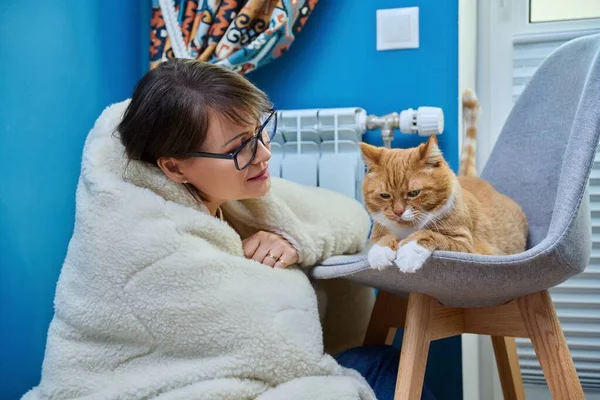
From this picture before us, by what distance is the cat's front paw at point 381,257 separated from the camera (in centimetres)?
104

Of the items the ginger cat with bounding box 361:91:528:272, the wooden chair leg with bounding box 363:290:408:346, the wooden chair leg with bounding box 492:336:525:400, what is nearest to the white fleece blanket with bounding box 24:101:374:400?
the ginger cat with bounding box 361:91:528:272

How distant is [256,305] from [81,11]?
1.02 meters

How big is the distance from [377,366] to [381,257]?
0.35 meters

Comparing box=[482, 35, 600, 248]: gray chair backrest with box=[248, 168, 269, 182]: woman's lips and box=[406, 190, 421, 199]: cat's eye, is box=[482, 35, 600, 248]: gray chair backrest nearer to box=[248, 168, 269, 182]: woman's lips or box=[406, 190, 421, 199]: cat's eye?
box=[406, 190, 421, 199]: cat's eye

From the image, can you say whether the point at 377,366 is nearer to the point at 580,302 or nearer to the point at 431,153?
the point at 431,153

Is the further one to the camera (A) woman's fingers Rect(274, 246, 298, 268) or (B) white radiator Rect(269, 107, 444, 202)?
(B) white radiator Rect(269, 107, 444, 202)

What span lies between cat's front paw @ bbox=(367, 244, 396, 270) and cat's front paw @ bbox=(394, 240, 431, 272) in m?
0.02

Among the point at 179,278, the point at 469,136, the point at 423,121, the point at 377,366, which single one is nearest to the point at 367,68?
the point at 423,121

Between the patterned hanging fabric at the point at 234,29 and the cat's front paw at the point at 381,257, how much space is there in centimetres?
88

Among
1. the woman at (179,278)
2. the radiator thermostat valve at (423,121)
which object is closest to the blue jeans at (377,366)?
the woman at (179,278)

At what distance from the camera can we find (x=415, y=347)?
1.15 metres

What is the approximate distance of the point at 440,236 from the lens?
1.08 metres

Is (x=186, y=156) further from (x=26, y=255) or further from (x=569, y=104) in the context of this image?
(x=569, y=104)

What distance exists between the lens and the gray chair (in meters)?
1.01
